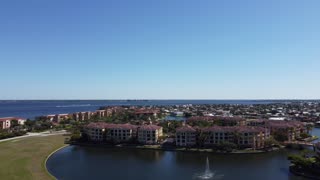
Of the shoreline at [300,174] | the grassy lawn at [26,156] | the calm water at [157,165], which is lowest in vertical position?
the calm water at [157,165]

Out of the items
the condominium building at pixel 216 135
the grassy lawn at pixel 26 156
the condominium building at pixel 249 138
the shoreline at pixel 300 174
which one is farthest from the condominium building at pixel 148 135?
the shoreline at pixel 300 174

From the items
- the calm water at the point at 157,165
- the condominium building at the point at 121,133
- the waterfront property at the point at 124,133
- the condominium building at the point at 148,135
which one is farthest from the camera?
the condominium building at the point at 121,133

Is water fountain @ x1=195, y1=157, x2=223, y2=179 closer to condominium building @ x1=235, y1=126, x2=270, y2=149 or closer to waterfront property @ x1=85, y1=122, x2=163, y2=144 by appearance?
condominium building @ x1=235, y1=126, x2=270, y2=149

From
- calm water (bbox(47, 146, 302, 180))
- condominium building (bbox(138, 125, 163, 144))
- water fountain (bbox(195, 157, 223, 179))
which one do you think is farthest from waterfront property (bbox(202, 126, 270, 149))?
water fountain (bbox(195, 157, 223, 179))

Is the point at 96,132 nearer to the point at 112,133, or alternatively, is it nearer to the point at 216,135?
the point at 112,133

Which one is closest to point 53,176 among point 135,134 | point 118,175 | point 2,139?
point 118,175

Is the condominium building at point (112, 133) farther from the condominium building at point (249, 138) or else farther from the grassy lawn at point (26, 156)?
the condominium building at point (249, 138)

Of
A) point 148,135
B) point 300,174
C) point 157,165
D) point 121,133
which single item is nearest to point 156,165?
point 157,165
